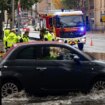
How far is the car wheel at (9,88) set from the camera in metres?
12.2

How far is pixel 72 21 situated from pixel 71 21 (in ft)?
0.40

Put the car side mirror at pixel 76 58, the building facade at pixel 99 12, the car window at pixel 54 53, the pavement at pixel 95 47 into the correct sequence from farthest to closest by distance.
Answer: the building facade at pixel 99 12 < the pavement at pixel 95 47 < the car window at pixel 54 53 < the car side mirror at pixel 76 58

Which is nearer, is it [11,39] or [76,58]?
[76,58]

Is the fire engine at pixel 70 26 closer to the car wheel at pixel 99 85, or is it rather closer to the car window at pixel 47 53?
Result: the car wheel at pixel 99 85

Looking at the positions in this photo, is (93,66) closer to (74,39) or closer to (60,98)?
(60,98)

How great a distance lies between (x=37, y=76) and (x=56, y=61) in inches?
23.3

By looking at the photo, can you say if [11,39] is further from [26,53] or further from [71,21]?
[71,21]

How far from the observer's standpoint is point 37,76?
12219 millimetres

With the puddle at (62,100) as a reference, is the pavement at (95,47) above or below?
below

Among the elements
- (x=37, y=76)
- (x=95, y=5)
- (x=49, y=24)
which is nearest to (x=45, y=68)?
(x=37, y=76)

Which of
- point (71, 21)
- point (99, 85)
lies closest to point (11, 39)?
point (99, 85)

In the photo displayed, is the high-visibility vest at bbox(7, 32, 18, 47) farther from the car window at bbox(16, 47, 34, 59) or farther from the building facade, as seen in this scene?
the building facade

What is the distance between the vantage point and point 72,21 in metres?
37.5

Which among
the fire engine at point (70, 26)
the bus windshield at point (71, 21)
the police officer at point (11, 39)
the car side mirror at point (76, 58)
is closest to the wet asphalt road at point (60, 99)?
the car side mirror at point (76, 58)
